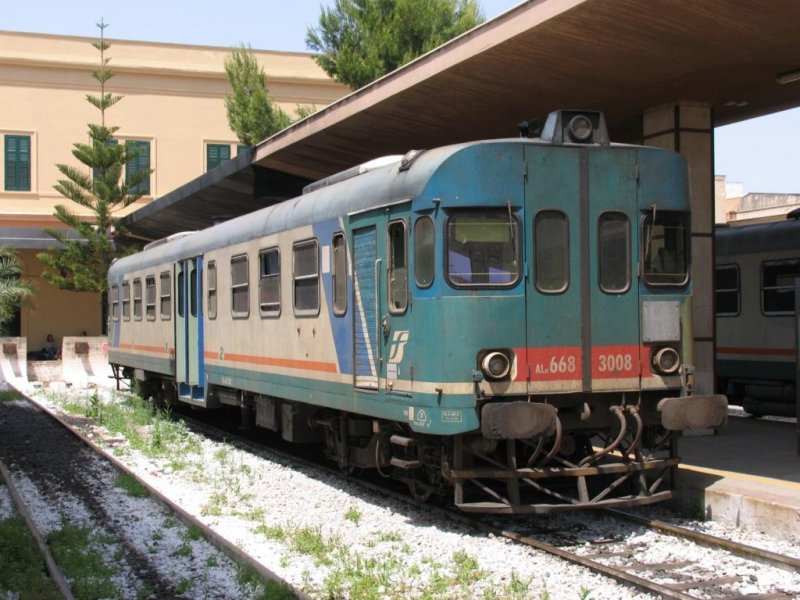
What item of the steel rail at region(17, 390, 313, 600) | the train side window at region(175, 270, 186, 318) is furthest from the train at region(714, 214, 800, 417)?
the steel rail at region(17, 390, 313, 600)

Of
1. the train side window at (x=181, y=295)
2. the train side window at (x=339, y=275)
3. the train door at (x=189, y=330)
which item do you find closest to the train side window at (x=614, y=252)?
the train side window at (x=339, y=275)

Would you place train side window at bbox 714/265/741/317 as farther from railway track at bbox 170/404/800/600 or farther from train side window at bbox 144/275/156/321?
train side window at bbox 144/275/156/321

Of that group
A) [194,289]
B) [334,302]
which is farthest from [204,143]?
[334,302]

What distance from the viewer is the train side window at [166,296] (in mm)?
16998

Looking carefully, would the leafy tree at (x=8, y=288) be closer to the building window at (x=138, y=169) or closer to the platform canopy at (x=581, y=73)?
the platform canopy at (x=581, y=73)

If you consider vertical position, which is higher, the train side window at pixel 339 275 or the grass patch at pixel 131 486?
the train side window at pixel 339 275

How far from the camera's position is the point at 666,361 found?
8.85 m

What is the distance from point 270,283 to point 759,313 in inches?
320

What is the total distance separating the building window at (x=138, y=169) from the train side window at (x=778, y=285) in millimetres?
24486

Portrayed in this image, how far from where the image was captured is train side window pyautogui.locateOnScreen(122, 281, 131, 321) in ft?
67.8

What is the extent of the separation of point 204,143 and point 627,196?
108 ft

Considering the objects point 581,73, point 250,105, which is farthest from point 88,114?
point 581,73

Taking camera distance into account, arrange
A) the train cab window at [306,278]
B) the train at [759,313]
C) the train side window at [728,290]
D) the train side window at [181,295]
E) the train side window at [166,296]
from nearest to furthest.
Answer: the train cab window at [306,278] < the train at [759,313] < the train side window at [181,295] < the train side window at [728,290] < the train side window at [166,296]

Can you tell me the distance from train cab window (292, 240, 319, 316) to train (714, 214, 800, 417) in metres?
7.59
